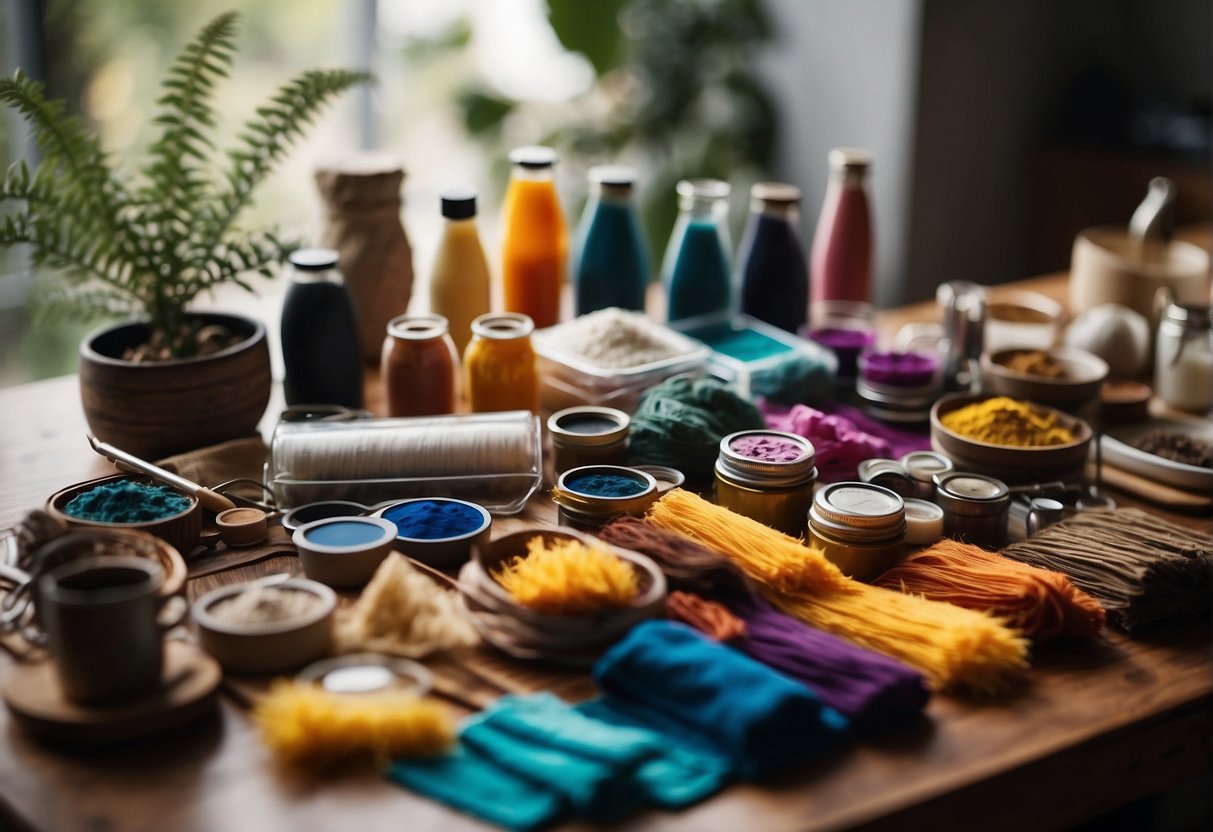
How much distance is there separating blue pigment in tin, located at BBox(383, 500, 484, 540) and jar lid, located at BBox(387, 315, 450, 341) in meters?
0.31

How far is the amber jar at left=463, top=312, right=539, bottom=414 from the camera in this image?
1657 mm

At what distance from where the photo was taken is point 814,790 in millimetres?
1025

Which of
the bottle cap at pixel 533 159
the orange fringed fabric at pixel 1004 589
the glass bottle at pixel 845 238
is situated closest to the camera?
the orange fringed fabric at pixel 1004 589

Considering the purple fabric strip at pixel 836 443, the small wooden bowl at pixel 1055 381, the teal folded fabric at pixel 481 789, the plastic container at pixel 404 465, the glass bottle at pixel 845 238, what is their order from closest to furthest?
1. the teal folded fabric at pixel 481 789
2. the plastic container at pixel 404 465
3. the purple fabric strip at pixel 836 443
4. the small wooden bowl at pixel 1055 381
5. the glass bottle at pixel 845 238

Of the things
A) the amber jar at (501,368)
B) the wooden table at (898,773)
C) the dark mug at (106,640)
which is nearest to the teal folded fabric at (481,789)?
the wooden table at (898,773)

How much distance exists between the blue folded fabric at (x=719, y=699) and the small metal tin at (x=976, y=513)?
16.2 inches

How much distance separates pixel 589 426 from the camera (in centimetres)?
158

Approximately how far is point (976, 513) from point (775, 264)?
0.70 metres

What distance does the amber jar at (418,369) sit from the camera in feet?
5.45

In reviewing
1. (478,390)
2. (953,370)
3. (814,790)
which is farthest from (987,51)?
(814,790)

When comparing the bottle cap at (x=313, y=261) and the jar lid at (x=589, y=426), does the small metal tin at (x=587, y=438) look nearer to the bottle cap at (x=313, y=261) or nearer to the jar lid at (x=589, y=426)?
the jar lid at (x=589, y=426)

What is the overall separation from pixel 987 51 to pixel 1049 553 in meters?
2.25

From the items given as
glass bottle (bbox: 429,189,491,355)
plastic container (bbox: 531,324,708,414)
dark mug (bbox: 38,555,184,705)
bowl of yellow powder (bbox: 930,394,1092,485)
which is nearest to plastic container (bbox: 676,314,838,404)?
plastic container (bbox: 531,324,708,414)

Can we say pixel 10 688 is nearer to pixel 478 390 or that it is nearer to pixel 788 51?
pixel 478 390
